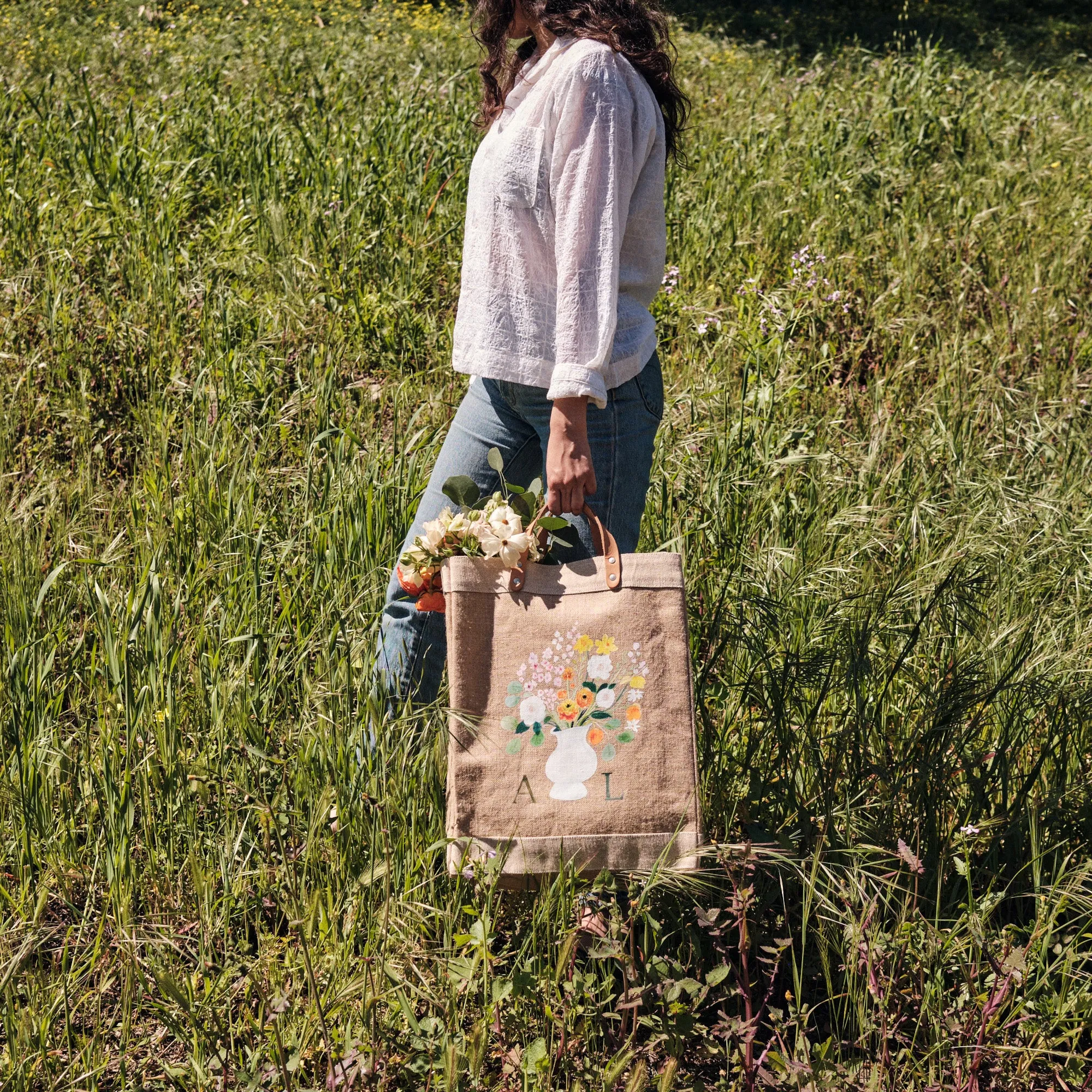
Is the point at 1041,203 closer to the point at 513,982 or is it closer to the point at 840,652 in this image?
the point at 840,652

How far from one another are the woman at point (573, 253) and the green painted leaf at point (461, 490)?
5.8 inches

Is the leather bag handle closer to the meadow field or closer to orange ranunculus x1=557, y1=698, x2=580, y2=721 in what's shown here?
orange ranunculus x1=557, y1=698, x2=580, y2=721

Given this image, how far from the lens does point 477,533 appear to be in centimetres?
167

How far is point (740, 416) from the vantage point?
3.02 m

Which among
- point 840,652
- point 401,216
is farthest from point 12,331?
point 840,652

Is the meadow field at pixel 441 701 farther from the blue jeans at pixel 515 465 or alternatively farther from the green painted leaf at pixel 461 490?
the green painted leaf at pixel 461 490

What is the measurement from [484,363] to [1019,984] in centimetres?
130

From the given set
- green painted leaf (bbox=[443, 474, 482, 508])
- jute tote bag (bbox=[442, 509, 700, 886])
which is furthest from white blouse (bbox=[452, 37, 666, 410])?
jute tote bag (bbox=[442, 509, 700, 886])

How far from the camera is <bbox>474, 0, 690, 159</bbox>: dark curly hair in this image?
1.76 metres

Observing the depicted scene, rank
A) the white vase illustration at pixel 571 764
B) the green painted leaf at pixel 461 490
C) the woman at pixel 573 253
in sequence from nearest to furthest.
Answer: the white vase illustration at pixel 571 764, the woman at pixel 573 253, the green painted leaf at pixel 461 490

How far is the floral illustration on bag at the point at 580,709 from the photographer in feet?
5.25

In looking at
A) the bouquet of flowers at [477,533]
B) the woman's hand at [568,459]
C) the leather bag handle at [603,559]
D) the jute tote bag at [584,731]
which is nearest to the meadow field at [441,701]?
the jute tote bag at [584,731]

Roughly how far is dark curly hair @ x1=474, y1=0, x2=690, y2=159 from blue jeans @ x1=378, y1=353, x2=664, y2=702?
468mm

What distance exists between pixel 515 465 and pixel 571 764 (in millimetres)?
638
